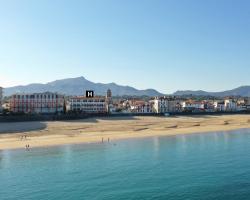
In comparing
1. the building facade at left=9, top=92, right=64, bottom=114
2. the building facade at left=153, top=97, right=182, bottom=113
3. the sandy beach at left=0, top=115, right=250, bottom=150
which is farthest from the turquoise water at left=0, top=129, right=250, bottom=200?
the building facade at left=153, top=97, right=182, bottom=113

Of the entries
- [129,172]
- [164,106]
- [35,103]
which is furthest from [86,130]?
[164,106]

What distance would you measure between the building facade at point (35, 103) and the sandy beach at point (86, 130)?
70.9 feet

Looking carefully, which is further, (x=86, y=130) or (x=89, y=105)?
(x=89, y=105)

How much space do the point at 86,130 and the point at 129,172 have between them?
150 feet

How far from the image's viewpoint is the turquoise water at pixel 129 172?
33.2 m

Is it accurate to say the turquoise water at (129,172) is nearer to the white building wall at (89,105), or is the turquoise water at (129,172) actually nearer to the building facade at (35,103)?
the building facade at (35,103)

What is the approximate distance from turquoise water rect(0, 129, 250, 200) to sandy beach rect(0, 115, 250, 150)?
7.79m

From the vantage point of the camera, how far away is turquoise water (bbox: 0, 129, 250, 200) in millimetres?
33219

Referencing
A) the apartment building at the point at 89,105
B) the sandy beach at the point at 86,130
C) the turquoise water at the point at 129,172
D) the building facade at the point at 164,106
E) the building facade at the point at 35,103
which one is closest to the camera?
the turquoise water at the point at 129,172

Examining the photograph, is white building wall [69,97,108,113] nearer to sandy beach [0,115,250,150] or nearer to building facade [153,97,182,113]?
sandy beach [0,115,250,150]

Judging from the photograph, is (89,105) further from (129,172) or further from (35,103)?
(129,172)

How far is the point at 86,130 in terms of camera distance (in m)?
86.5

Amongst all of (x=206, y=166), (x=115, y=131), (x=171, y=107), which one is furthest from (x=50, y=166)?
(x=171, y=107)

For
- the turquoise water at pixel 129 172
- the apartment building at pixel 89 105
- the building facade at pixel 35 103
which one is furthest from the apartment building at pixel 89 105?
the turquoise water at pixel 129 172
